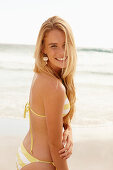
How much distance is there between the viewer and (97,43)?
95.0 ft

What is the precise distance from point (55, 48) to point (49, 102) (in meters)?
0.46

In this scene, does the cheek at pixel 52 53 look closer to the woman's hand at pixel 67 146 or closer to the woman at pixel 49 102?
the woman at pixel 49 102

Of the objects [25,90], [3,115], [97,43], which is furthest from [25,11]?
[3,115]

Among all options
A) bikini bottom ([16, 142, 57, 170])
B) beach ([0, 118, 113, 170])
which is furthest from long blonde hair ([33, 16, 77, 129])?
beach ([0, 118, 113, 170])

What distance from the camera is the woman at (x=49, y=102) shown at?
1872mm

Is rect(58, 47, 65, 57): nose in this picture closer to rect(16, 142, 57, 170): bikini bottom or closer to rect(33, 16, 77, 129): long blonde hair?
rect(33, 16, 77, 129): long blonde hair

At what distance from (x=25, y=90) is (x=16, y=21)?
2514cm

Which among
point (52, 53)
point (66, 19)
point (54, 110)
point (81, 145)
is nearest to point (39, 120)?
point (54, 110)

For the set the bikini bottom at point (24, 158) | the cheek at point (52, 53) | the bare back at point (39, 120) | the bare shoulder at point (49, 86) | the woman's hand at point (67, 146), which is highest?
the cheek at point (52, 53)

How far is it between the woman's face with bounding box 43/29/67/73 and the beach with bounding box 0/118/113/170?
79.9 inches

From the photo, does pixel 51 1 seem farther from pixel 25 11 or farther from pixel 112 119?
pixel 112 119

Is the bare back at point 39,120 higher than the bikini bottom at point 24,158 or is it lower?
higher

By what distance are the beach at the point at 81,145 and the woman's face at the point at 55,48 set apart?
2028mm

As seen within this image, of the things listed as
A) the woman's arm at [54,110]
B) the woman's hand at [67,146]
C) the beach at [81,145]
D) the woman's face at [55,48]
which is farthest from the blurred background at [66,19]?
the woman's arm at [54,110]
